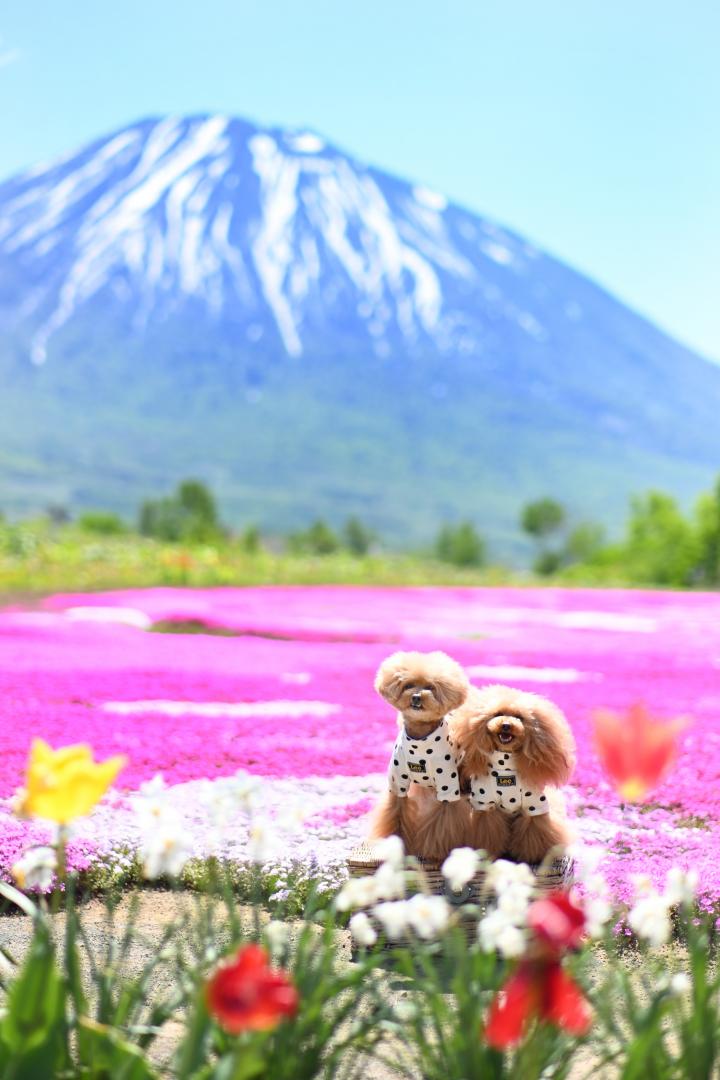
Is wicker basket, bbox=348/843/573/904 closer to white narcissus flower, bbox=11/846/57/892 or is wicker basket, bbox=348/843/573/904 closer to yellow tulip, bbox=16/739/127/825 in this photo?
white narcissus flower, bbox=11/846/57/892

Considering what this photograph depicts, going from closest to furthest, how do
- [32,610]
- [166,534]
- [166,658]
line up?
1. [166,658]
2. [32,610]
3. [166,534]

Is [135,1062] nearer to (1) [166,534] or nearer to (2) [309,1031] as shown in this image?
(2) [309,1031]

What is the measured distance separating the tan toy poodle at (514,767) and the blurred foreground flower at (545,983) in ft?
8.76

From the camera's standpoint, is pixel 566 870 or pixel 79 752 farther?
pixel 566 870

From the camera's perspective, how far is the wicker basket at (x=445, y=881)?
5461 millimetres

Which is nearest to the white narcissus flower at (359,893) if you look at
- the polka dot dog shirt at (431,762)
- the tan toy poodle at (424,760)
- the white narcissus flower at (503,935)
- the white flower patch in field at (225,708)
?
the white narcissus flower at (503,935)

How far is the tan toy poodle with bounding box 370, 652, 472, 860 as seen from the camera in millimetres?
5504

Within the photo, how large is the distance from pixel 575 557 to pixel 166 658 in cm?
6576

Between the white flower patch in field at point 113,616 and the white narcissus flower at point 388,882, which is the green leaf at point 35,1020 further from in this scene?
the white flower patch in field at point 113,616

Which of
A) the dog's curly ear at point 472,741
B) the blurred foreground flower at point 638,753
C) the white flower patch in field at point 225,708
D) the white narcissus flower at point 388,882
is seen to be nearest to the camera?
the blurred foreground flower at point 638,753

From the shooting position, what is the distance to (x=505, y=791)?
557 centimetres

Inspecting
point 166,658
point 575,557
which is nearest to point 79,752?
point 166,658

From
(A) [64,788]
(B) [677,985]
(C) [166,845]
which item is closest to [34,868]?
(C) [166,845]

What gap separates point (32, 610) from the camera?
21312 mm
